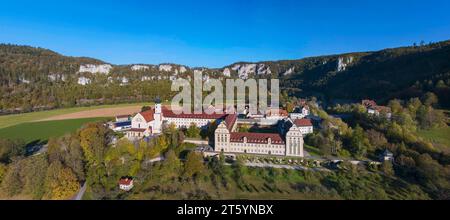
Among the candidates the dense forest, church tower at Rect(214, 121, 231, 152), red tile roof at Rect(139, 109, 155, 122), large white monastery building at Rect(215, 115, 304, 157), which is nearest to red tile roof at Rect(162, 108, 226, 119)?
red tile roof at Rect(139, 109, 155, 122)

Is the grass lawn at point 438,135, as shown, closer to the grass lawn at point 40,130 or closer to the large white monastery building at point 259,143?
the large white monastery building at point 259,143

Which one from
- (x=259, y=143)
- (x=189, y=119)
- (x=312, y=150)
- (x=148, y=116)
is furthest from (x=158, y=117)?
(x=312, y=150)

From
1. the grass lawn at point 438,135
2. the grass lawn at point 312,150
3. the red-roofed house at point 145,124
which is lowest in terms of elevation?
the grass lawn at point 312,150

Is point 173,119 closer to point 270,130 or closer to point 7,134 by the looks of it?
point 270,130

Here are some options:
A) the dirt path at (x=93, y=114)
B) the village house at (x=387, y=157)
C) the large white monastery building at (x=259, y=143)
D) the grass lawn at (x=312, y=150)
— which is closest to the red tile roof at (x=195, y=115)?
the large white monastery building at (x=259, y=143)
